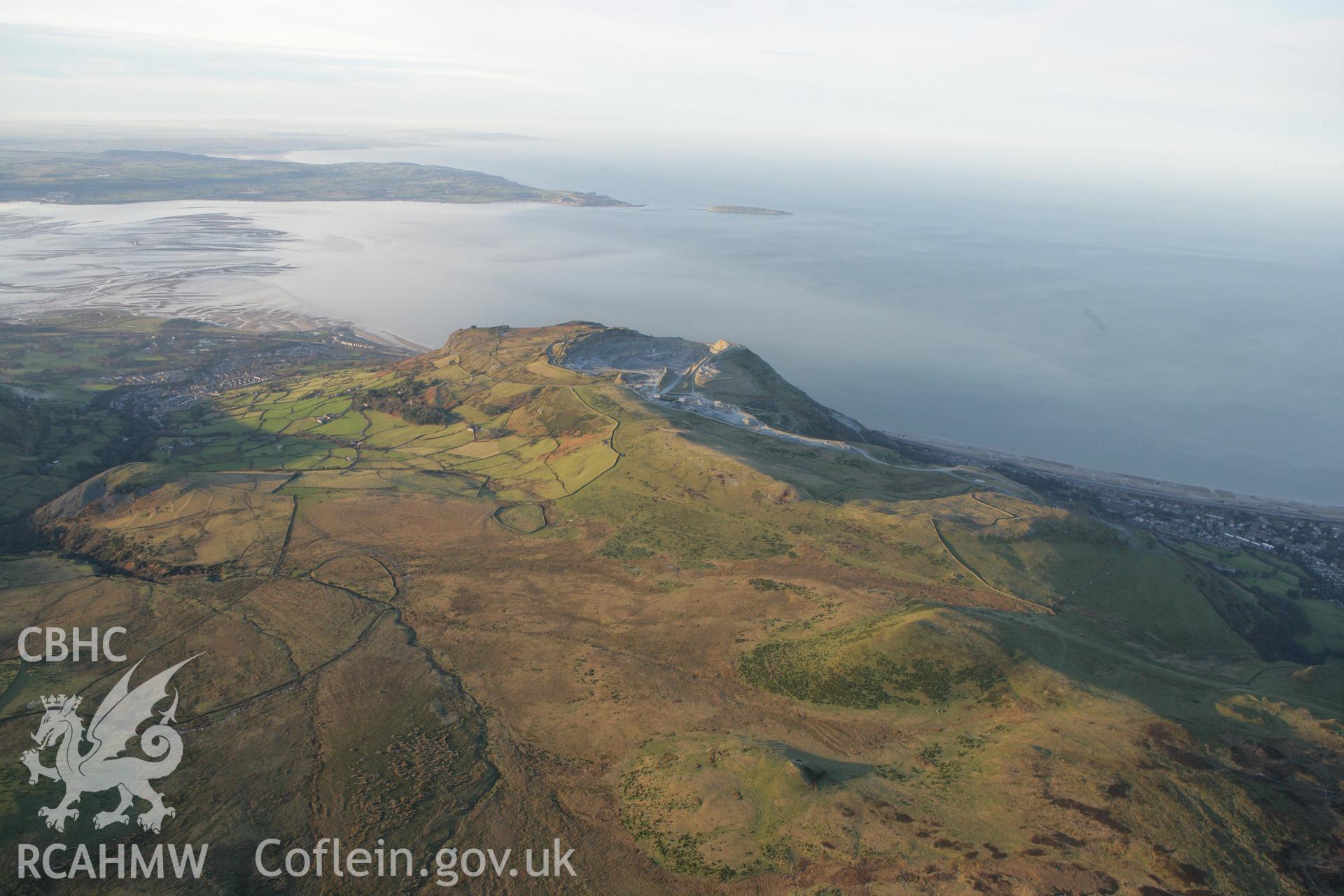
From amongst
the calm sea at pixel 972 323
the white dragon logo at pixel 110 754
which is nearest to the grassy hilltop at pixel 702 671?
the white dragon logo at pixel 110 754

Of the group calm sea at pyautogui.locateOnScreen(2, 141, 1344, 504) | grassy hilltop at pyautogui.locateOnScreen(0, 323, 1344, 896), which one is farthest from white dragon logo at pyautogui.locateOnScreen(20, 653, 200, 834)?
calm sea at pyautogui.locateOnScreen(2, 141, 1344, 504)

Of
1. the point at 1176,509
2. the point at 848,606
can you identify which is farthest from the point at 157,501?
the point at 1176,509

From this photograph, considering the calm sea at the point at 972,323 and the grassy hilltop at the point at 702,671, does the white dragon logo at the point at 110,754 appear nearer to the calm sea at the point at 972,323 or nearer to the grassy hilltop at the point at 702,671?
the grassy hilltop at the point at 702,671

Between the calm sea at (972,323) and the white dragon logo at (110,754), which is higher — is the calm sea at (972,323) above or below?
above

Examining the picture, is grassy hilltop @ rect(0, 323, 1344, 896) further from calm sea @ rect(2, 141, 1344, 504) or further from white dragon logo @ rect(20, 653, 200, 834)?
calm sea @ rect(2, 141, 1344, 504)

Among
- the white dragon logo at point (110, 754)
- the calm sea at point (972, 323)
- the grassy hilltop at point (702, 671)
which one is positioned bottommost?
the white dragon logo at point (110, 754)
